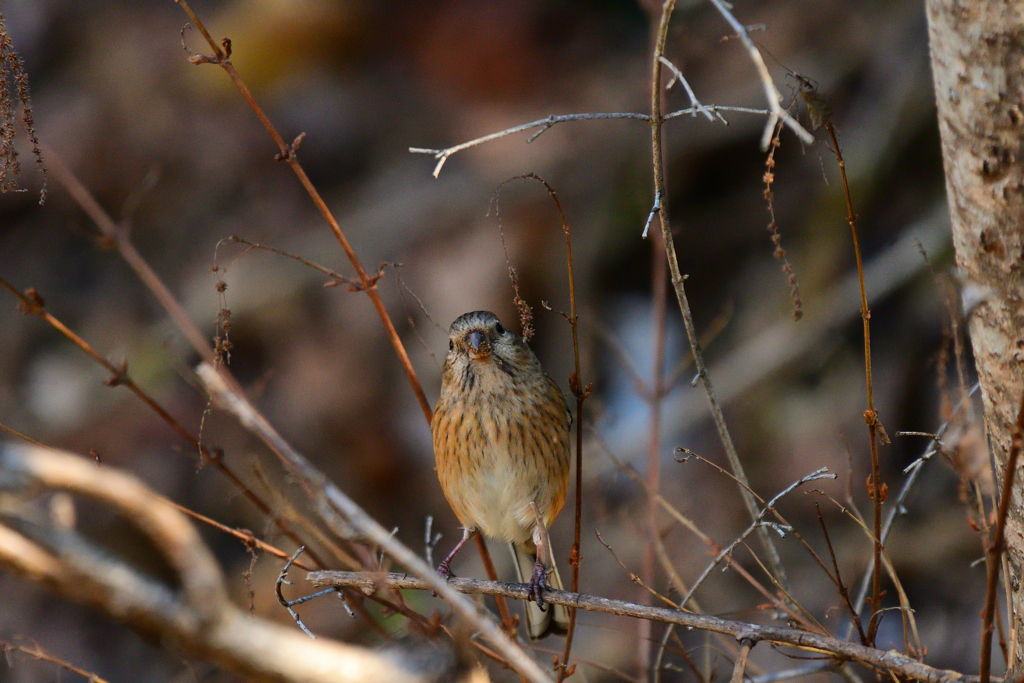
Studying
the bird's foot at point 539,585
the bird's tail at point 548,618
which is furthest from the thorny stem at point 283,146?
the bird's tail at point 548,618

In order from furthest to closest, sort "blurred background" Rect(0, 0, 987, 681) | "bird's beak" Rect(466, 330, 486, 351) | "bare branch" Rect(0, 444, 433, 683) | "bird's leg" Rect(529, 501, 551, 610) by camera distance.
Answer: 1. "blurred background" Rect(0, 0, 987, 681)
2. "bird's beak" Rect(466, 330, 486, 351)
3. "bird's leg" Rect(529, 501, 551, 610)
4. "bare branch" Rect(0, 444, 433, 683)

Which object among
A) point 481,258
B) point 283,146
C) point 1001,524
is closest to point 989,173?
point 1001,524

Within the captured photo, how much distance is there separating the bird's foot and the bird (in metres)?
0.11

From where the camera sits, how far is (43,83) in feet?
25.7

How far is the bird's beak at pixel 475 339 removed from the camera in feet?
10.7

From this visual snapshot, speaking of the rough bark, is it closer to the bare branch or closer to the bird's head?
the bare branch

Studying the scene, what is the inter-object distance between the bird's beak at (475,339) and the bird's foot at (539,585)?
0.84m

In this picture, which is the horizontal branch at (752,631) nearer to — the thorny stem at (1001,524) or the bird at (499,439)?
the thorny stem at (1001,524)

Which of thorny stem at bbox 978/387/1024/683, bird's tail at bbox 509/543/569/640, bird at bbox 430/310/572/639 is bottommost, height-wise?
thorny stem at bbox 978/387/1024/683

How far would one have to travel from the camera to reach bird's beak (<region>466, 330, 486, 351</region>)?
3.26m

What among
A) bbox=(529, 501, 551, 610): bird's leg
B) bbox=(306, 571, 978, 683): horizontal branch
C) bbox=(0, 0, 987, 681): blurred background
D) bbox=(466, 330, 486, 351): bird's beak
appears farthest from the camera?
bbox=(0, 0, 987, 681): blurred background

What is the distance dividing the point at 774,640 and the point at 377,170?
6.30m

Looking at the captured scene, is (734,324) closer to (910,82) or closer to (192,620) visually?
(910,82)

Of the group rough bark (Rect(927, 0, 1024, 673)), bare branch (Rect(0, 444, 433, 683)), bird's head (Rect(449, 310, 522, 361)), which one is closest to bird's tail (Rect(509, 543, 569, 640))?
bird's head (Rect(449, 310, 522, 361))
